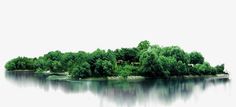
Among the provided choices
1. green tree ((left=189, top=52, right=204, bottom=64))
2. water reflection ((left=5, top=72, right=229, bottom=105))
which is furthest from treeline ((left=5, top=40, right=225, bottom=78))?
water reflection ((left=5, top=72, right=229, bottom=105))

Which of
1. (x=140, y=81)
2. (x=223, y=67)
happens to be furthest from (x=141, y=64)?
(x=223, y=67)

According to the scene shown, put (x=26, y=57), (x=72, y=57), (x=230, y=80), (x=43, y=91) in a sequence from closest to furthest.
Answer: (x=43, y=91) < (x=230, y=80) < (x=72, y=57) < (x=26, y=57)

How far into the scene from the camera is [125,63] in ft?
133

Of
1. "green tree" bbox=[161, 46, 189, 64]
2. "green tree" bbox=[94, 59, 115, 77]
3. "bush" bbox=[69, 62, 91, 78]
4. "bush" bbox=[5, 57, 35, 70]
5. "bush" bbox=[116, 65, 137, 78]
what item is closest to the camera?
"bush" bbox=[69, 62, 91, 78]

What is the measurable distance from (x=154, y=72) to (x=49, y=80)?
290 inches

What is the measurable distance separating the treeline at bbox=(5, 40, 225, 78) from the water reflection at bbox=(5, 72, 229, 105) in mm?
1623

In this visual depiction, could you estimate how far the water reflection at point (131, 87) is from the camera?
26245 millimetres

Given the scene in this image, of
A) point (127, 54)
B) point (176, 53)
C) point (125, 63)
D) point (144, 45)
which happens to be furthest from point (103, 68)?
point (144, 45)

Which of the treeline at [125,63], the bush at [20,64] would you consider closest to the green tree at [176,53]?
the treeline at [125,63]

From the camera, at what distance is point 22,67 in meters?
43.8

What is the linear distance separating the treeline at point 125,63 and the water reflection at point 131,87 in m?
1.62

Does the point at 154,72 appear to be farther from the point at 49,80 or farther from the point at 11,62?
the point at 11,62

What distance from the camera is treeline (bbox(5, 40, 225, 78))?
35.5 metres

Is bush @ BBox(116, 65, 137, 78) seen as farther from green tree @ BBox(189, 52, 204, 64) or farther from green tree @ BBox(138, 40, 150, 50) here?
green tree @ BBox(138, 40, 150, 50)
